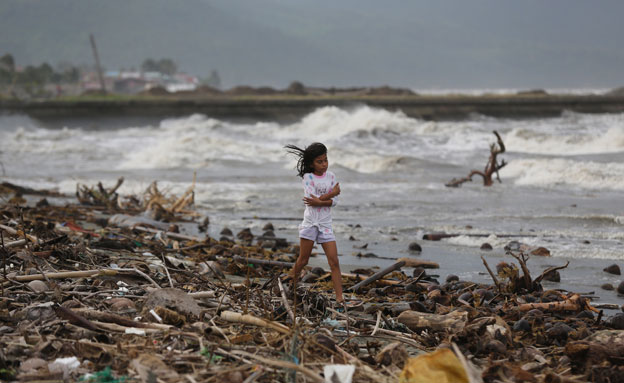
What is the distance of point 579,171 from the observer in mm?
17094

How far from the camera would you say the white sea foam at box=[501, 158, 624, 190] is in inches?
637

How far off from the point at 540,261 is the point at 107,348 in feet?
18.3

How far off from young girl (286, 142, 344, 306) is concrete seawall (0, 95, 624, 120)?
126 ft

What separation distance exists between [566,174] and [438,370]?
48.6ft

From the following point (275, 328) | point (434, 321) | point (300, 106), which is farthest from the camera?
point (300, 106)

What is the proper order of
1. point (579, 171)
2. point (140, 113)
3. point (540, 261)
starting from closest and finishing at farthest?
point (540, 261), point (579, 171), point (140, 113)

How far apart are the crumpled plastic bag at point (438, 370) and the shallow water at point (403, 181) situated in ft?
11.4

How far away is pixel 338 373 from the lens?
3.47m

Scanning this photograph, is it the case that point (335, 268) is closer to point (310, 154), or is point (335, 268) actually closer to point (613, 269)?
point (310, 154)

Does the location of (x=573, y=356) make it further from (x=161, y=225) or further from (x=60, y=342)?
(x=161, y=225)

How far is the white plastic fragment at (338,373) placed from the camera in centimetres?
344

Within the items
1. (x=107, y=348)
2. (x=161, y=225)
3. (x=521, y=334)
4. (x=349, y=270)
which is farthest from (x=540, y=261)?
(x=107, y=348)

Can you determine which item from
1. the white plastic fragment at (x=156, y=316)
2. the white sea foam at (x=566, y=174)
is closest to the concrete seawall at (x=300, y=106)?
the white sea foam at (x=566, y=174)

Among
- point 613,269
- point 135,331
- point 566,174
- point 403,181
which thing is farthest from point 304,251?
point 566,174
